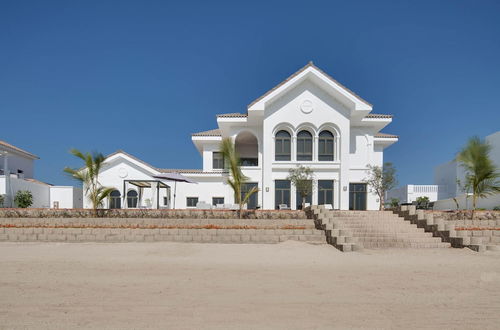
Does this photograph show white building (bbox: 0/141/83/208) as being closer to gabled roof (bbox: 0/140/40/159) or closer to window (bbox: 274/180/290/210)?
gabled roof (bbox: 0/140/40/159)

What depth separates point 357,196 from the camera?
874 inches

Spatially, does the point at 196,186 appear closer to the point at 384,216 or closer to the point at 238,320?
the point at 384,216

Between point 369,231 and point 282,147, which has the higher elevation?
point 282,147

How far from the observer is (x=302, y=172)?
797 inches

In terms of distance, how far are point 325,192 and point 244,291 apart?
1718 cm

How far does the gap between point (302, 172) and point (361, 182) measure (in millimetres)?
5035

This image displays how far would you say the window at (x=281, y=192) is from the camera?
2186cm

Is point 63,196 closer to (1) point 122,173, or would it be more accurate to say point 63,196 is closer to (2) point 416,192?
(1) point 122,173

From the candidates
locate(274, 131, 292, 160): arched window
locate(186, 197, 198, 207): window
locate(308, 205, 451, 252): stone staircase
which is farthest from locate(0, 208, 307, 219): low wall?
locate(186, 197, 198, 207): window

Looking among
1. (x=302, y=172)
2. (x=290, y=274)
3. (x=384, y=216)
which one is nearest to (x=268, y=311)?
(x=290, y=274)

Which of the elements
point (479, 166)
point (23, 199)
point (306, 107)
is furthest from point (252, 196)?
point (23, 199)

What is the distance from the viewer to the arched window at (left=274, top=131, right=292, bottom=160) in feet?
72.8

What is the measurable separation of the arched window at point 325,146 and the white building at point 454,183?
8275 mm

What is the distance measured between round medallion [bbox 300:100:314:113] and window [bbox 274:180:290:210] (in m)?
5.22
